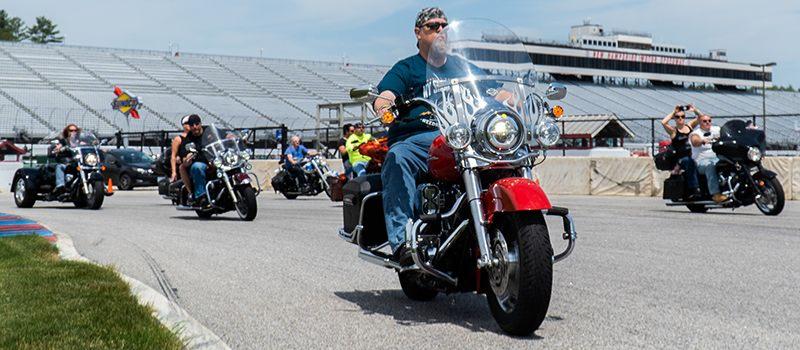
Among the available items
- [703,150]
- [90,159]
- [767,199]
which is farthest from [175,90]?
[767,199]

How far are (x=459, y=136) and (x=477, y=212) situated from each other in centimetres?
40

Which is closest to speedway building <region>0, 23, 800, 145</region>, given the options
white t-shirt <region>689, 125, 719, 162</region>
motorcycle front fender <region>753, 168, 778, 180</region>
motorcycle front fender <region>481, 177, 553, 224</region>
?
white t-shirt <region>689, 125, 719, 162</region>

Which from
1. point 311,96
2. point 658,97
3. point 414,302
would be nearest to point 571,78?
point 658,97

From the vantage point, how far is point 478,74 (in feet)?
19.9

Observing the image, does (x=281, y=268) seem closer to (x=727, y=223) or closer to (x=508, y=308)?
(x=508, y=308)

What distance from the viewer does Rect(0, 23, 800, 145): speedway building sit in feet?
172

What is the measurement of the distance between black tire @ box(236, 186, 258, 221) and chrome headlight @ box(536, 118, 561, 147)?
9794 mm

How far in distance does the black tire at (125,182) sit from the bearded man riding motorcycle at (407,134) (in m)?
29.0

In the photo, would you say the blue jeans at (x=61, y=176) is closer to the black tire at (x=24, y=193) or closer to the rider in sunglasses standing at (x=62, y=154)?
the rider in sunglasses standing at (x=62, y=154)

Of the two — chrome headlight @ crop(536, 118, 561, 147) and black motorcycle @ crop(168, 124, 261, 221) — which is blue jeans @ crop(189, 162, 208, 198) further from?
chrome headlight @ crop(536, 118, 561, 147)

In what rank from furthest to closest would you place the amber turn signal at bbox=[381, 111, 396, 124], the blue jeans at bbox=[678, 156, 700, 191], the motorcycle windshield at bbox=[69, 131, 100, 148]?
1. the motorcycle windshield at bbox=[69, 131, 100, 148]
2. the blue jeans at bbox=[678, 156, 700, 191]
3. the amber turn signal at bbox=[381, 111, 396, 124]

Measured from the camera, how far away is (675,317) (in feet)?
19.5

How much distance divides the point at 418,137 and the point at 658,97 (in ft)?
291

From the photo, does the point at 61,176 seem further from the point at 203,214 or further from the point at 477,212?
the point at 477,212
